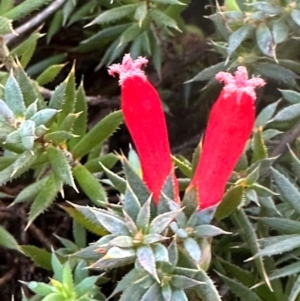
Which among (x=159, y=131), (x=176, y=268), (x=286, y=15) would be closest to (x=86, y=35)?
(x=286, y=15)

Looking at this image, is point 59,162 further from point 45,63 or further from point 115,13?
point 45,63

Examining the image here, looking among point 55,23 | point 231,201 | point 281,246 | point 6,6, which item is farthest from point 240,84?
point 55,23

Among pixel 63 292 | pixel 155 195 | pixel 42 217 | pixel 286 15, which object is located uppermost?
pixel 286 15

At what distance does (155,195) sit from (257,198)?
232 millimetres

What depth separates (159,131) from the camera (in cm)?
100

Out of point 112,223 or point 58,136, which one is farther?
point 58,136

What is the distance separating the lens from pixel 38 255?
4.10ft

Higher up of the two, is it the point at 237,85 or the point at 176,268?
the point at 237,85

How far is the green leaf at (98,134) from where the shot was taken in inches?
48.4

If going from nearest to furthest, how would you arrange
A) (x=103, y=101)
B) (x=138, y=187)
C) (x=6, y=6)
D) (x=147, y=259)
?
(x=147, y=259)
(x=138, y=187)
(x=6, y=6)
(x=103, y=101)

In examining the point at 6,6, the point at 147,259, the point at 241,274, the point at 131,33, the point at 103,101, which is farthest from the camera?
the point at 103,101

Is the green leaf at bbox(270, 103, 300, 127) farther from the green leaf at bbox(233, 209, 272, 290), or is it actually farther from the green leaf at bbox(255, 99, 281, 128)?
the green leaf at bbox(233, 209, 272, 290)

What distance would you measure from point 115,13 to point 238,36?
0.98 ft

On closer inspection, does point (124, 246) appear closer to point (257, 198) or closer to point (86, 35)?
point (257, 198)
